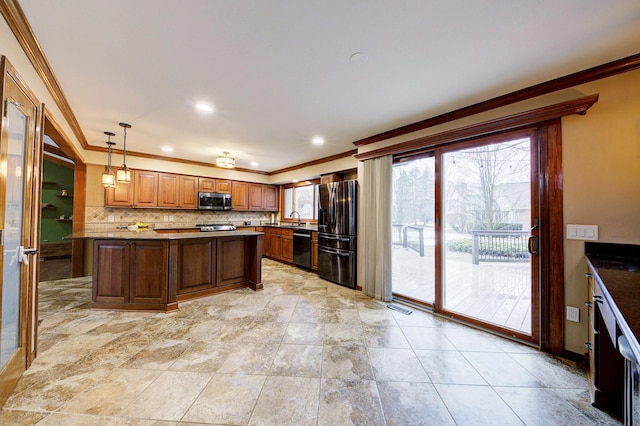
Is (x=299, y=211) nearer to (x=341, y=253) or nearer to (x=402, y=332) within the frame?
(x=341, y=253)

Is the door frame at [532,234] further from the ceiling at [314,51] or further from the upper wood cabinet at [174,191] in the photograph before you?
the upper wood cabinet at [174,191]

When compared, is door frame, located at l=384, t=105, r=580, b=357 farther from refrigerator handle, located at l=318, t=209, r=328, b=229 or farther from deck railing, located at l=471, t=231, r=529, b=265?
refrigerator handle, located at l=318, t=209, r=328, b=229

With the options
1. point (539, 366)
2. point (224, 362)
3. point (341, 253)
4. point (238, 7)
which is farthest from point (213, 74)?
point (539, 366)

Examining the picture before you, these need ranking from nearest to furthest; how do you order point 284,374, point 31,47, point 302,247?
point 31,47 → point 284,374 → point 302,247

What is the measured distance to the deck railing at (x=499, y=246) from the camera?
2.42 m

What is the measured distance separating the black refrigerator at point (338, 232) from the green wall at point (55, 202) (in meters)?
6.62

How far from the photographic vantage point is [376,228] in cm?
358

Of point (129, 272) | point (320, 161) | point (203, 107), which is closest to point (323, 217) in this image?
point (320, 161)

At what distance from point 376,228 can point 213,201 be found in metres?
4.06

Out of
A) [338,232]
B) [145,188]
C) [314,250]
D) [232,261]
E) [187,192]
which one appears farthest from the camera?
[187,192]

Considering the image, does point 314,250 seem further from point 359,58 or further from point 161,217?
point 359,58

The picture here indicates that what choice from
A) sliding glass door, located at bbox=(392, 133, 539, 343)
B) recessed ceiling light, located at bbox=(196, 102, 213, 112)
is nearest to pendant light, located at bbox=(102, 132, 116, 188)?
recessed ceiling light, located at bbox=(196, 102, 213, 112)

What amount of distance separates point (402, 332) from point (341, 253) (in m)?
1.77

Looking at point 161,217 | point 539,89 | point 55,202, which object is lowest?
point 161,217
